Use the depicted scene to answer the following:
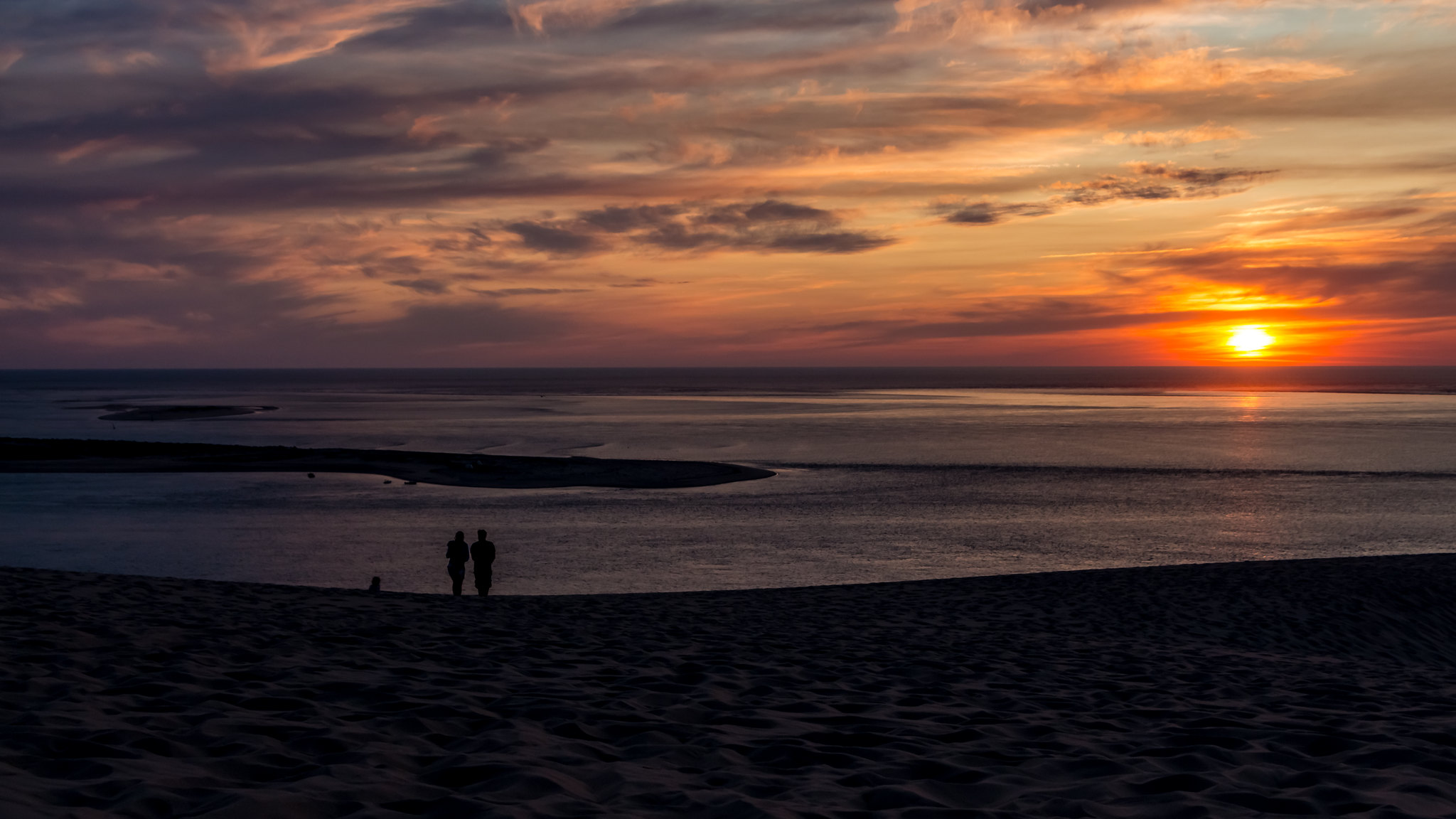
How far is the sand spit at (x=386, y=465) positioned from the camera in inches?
1906

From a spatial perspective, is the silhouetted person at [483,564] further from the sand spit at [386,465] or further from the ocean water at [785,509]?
the sand spit at [386,465]

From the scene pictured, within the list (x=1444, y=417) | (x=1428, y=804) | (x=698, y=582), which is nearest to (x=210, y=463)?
(x=698, y=582)

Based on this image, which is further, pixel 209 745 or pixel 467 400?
pixel 467 400

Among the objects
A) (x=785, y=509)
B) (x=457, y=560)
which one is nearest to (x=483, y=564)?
(x=457, y=560)

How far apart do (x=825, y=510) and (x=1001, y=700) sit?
96.6 feet

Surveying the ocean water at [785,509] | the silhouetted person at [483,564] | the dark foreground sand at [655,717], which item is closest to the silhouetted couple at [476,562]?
the silhouetted person at [483,564]

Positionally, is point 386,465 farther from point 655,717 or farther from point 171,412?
point 171,412

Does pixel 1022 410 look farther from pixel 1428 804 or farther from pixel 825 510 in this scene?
pixel 1428 804

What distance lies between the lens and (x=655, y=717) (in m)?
6.76

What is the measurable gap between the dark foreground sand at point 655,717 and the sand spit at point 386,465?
1398 inches

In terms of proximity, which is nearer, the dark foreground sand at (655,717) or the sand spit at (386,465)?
the dark foreground sand at (655,717)

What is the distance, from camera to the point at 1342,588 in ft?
55.2

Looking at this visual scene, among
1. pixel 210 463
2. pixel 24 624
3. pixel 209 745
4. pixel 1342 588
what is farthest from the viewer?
pixel 210 463

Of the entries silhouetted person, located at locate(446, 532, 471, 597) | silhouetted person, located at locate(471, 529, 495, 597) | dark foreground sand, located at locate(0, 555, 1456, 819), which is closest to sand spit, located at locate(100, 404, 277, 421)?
silhouetted person, located at locate(446, 532, 471, 597)
